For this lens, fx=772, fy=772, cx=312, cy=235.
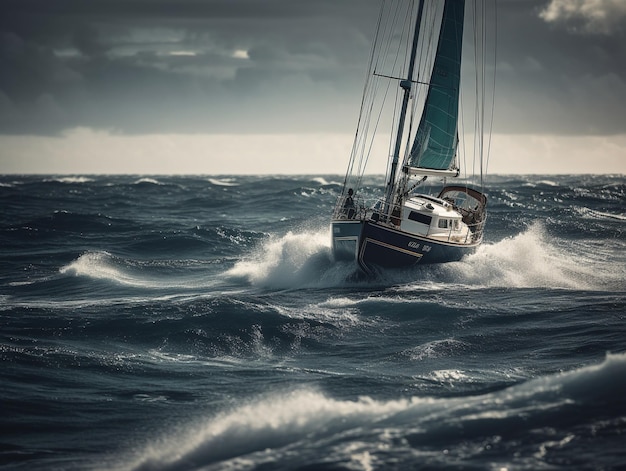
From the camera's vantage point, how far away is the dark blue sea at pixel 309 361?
13.0m

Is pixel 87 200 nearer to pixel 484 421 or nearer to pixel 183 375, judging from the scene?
pixel 183 375

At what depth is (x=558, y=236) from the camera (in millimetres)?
49188

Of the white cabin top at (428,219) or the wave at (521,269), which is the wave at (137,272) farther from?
the wave at (521,269)

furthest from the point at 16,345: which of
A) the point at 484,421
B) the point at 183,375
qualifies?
the point at 484,421

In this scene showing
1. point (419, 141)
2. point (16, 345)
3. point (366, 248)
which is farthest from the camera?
point (419, 141)

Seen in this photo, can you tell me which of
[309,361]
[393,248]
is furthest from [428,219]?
[309,361]

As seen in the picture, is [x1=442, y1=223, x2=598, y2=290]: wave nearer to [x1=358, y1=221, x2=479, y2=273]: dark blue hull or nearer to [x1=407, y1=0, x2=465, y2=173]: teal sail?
[x1=358, y1=221, x2=479, y2=273]: dark blue hull

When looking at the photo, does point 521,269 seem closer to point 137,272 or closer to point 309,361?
point 309,361

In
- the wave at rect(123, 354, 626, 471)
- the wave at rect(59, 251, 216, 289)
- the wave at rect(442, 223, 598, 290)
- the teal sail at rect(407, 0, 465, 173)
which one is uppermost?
the teal sail at rect(407, 0, 465, 173)

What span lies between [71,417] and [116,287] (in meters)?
17.5

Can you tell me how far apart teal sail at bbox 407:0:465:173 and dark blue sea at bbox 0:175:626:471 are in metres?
5.60

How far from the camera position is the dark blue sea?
1298 cm

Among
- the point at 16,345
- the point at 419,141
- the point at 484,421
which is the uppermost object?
the point at 419,141

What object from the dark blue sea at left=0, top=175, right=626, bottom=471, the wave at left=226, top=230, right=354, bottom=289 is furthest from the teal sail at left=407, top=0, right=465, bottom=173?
the wave at left=226, top=230, right=354, bottom=289
